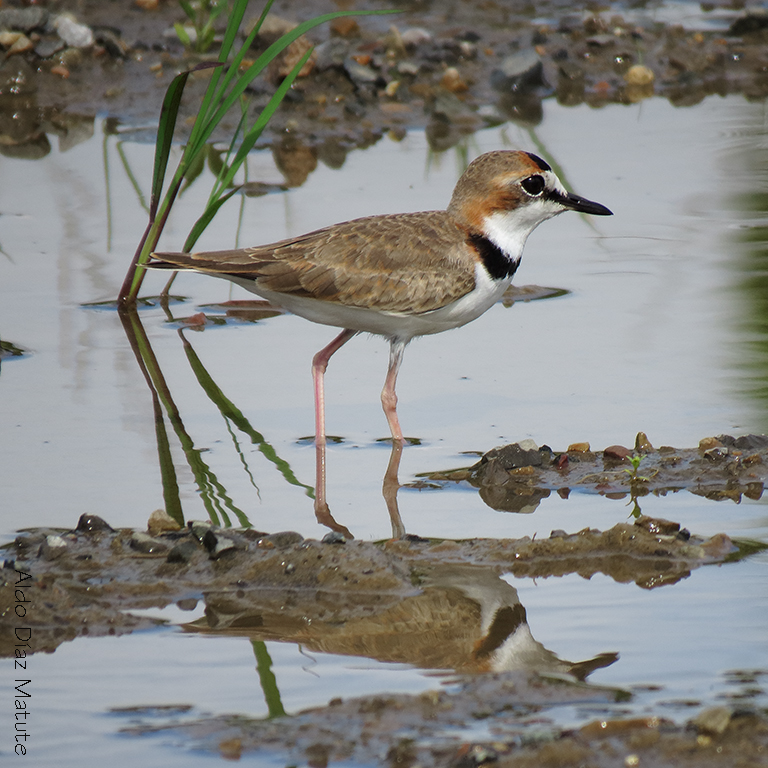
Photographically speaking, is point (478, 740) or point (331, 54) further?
point (331, 54)

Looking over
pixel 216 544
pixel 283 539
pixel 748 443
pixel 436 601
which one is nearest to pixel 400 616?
pixel 436 601

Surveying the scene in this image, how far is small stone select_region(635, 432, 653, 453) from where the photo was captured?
5.51 m

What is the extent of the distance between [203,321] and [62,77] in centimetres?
528

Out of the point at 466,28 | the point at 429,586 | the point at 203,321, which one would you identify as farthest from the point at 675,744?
the point at 466,28

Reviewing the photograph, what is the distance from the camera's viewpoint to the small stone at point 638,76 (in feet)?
41.2

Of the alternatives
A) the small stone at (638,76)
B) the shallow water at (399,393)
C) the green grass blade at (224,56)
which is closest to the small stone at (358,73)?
the shallow water at (399,393)

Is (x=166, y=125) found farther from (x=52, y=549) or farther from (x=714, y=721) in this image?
(x=714, y=721)

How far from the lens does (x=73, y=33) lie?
38.5 feet

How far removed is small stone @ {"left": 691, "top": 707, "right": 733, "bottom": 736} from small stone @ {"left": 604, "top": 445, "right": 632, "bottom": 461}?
214 cm

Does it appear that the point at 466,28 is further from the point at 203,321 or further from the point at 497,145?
the point at 203,321

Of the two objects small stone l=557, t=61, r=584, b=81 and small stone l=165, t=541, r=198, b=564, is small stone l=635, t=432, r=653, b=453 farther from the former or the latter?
small stone l=557, t=61, r=584, b=81

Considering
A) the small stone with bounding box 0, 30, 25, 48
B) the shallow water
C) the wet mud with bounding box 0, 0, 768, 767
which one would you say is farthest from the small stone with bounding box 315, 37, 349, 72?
the wet mud with bounding box 0, 0, 768, 767

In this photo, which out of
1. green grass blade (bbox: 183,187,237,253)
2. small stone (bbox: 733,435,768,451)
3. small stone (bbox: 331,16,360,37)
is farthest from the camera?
small stone (bbox: 331,16,360,37)

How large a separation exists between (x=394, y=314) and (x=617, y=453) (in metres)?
1.25
